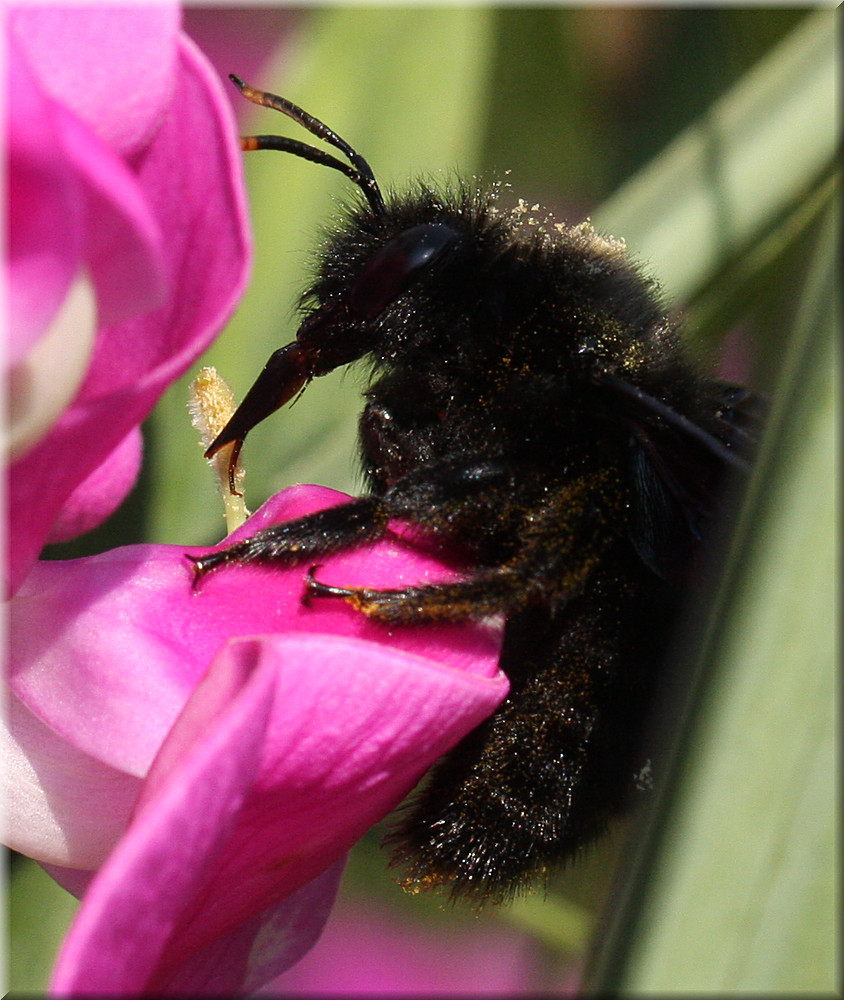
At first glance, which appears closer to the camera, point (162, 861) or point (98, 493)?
point (162, 861)

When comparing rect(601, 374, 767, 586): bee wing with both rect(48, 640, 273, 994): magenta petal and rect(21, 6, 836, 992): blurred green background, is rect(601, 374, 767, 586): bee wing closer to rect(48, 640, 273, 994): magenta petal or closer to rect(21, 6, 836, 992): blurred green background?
rect(21, 6, 836, 992): blurred green background

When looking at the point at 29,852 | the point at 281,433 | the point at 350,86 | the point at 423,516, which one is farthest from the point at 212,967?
the point at 350,86

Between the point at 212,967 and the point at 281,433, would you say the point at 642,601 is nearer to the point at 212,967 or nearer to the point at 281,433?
the point at 212,967

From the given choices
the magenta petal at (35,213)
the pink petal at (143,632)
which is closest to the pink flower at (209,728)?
the pink petal at (143,632)

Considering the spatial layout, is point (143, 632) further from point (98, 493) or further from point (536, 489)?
point (536, 489)

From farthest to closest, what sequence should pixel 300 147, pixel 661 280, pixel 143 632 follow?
pixel 661 280 < pixel 300 147 < pixel 143 632

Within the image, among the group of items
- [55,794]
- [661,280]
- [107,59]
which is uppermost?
[661,280]

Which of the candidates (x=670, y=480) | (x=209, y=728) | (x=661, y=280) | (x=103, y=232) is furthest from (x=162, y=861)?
(x=661, y=280)
